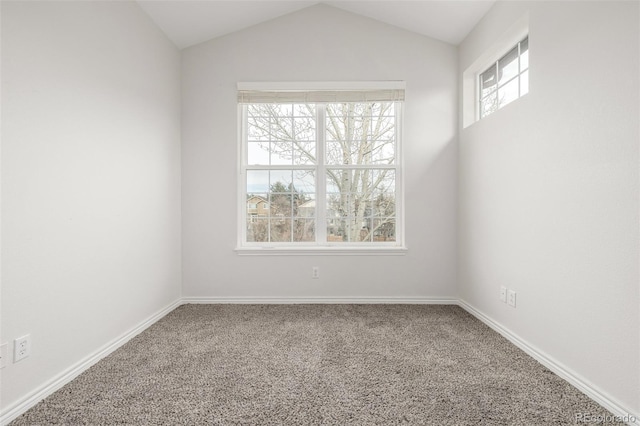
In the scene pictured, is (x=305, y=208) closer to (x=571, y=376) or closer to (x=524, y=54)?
(x=524, y=54)

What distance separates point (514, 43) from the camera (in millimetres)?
2373

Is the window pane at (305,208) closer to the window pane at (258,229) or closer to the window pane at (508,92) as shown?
the window pane at (258,229)

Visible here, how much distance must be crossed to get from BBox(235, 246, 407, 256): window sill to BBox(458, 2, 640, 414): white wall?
915mm

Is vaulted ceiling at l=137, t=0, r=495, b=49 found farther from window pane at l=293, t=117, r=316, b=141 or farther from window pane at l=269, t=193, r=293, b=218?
window pane at l=269, t=193, r=293, b=218

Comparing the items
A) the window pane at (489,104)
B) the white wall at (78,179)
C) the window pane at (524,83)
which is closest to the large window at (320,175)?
the window pane at (489,104)

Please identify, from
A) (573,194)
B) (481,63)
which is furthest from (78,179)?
(481,63)

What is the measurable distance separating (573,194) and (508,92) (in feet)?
3.79

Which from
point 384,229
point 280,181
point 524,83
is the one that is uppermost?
point 524,83

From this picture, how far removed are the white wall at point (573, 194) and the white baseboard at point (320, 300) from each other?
69 centimetres

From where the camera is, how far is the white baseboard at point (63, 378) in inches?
56.9

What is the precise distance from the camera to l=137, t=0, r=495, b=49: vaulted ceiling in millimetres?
2600

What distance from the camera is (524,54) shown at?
7.46ft

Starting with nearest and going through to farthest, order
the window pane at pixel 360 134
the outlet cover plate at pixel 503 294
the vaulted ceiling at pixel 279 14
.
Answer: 1. the outlet cover plate at pixel 503 294
2. the vaulted ceiling at pixel 279 14
3. the window pane at pixel 360 134

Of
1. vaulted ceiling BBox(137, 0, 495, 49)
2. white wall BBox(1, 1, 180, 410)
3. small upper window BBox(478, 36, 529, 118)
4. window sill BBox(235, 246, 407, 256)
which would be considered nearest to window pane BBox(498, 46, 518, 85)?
small upper window BBox(478, 36, 529, 118)
